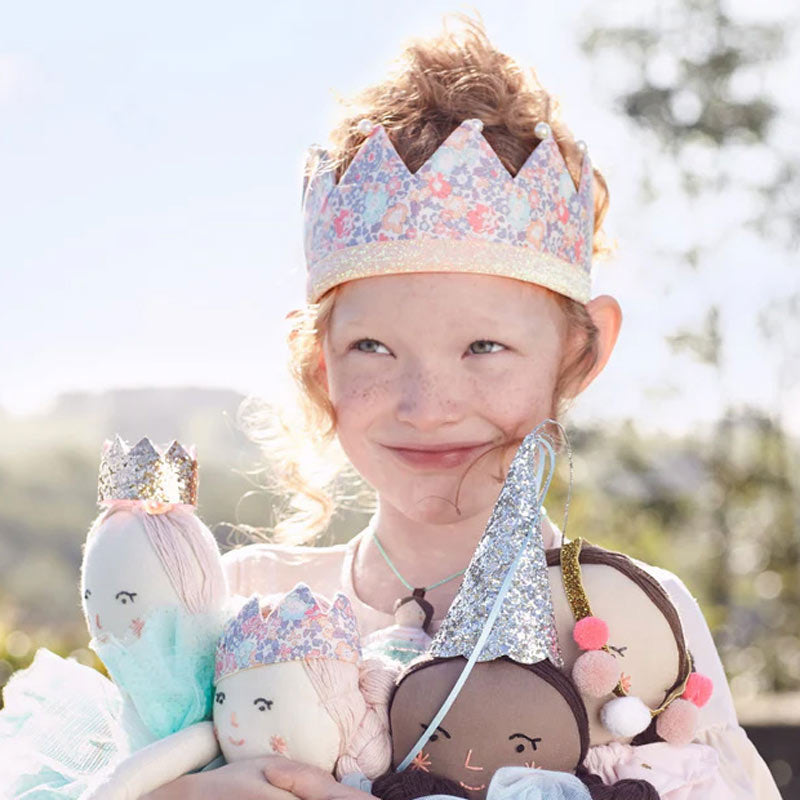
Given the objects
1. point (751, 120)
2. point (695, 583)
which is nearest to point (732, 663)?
point (695, 583)

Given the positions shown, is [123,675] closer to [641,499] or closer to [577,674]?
[577,674]

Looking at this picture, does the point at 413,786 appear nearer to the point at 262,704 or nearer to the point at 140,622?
the point at 262,704

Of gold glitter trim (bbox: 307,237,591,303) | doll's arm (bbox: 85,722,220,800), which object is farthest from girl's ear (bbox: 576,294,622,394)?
doll's arm (bbox: 85,722,220,800)

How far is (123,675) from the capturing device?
1.81 metres

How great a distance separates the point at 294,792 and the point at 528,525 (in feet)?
1.63

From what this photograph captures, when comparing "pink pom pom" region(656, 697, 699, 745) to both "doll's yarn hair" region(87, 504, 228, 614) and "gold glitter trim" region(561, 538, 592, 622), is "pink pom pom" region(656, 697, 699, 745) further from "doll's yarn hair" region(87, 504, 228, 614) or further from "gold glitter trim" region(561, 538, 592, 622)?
"doll's yarn hair" region(87, 504, 228, 614)

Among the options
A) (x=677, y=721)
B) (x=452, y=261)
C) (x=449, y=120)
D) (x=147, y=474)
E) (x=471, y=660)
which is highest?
(x=449, y=120)

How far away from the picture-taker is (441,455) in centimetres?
221

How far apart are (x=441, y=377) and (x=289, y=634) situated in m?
0.60

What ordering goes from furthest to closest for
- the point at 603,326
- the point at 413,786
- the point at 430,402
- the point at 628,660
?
1. the point at 603,326
2. the point at 430,402
3. the point at 628,660
4. the point at 413,786

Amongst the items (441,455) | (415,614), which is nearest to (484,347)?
(441,455)

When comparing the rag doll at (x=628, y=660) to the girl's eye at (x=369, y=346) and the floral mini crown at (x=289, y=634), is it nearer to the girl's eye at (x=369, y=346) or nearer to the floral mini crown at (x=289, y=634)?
the floral mini crown at (x=289, y=634)

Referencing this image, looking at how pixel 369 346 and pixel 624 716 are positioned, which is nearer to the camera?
pixel 624 716

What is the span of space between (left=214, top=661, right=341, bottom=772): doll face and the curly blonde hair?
2.57 feet
